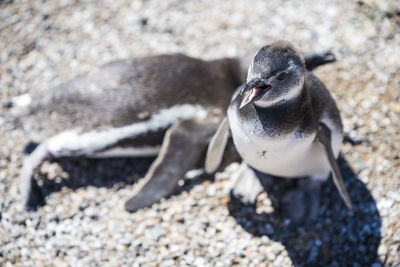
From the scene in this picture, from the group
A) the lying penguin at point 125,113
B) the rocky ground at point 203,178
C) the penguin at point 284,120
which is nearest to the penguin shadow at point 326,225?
the rocky ground at point 203,178

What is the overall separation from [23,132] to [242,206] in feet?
5.74

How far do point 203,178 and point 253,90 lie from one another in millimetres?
1141

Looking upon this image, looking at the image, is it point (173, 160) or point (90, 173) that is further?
point (90, 173)

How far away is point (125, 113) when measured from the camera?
2.88 meters

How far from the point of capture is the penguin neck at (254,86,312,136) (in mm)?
2016

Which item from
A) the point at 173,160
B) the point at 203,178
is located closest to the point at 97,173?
the point at 173,160

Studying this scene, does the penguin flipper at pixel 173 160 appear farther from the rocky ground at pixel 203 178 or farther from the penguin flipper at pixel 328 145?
the penguin flipper at pixel 328 145

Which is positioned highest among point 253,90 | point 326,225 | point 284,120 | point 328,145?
point 253,90

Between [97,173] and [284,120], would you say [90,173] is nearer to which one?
[97,173]

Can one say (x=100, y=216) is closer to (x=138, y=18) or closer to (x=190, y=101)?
(x=190, y=101)

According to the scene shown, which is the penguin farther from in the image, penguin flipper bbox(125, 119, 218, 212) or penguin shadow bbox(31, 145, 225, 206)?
penguin shadow bbox(31, 145, 225, 206)

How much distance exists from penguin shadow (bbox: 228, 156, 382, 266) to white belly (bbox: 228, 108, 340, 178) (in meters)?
0.24

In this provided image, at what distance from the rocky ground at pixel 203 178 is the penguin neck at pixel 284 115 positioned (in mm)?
A: 785

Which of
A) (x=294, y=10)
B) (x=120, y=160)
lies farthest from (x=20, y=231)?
(x=294, y=10)
